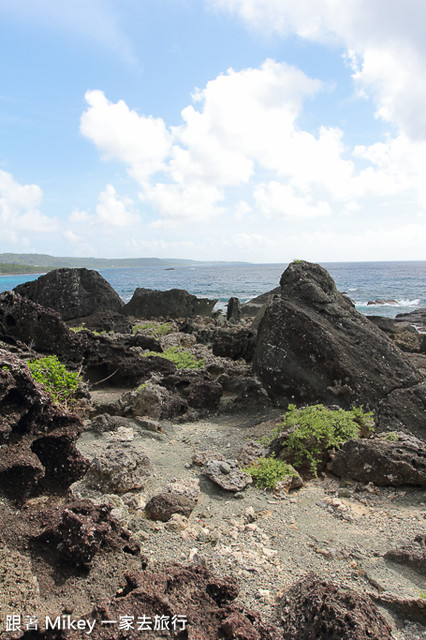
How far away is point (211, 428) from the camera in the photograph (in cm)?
737

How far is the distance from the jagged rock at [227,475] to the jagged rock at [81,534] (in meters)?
2.05

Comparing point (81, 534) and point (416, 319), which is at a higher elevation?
point (81, 534)

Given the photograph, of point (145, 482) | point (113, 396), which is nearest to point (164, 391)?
point (113, 396)

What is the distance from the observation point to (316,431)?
6012mm

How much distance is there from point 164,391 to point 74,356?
6.78ft

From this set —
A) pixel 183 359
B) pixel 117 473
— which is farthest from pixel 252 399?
pixel 117 473

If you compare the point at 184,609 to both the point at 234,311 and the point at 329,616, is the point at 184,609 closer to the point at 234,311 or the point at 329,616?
the point at 329,616

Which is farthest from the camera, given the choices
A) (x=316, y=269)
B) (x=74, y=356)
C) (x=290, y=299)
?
(x=316, y=269)

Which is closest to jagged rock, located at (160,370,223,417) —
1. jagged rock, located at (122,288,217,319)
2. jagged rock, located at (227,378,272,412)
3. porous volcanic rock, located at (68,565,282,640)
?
jagged rock, located at (227,378,272,412)

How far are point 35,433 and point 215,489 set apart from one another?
2.30m

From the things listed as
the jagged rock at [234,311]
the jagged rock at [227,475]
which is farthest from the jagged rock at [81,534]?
the jagged rock at [234,311]

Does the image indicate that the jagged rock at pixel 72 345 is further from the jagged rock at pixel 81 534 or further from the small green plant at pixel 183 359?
the jagged rock at pixel 81 534

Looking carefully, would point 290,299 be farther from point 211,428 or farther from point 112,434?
point 112,434

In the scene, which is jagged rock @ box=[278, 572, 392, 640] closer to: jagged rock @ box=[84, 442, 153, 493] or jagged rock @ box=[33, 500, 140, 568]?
jagged rock @ box=[33, 500, 140, 568]
